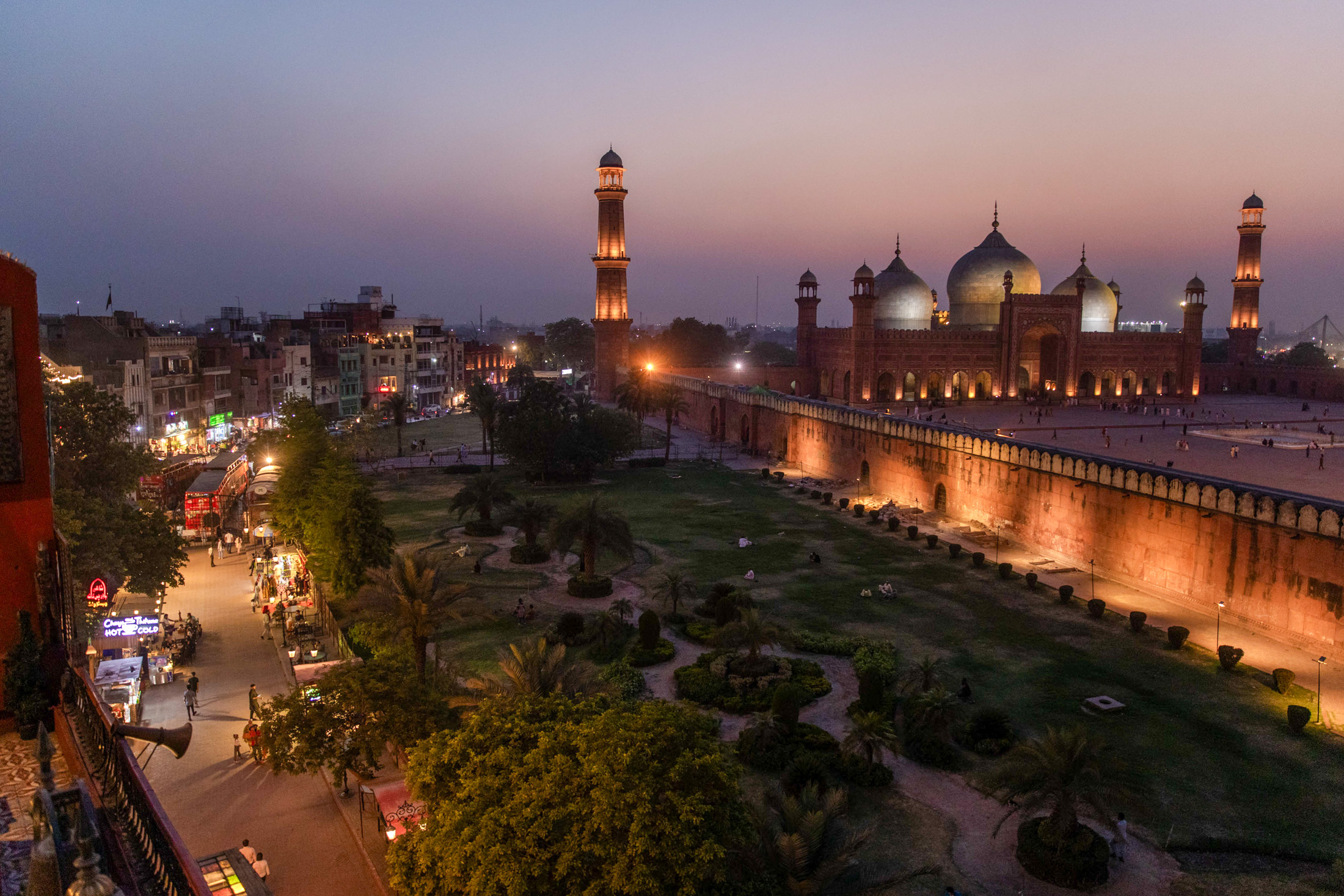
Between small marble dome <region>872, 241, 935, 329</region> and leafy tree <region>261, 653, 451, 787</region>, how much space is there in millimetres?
54093

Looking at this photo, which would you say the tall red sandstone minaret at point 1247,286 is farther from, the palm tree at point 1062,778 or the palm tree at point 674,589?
the palm tree at point 1062,778

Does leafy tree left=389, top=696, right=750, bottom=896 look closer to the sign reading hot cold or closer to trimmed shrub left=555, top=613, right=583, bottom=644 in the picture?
trimmed shrub left=555, top=613, right=583, bottom=644

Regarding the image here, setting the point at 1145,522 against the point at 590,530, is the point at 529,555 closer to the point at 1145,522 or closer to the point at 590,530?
the point at 590,530

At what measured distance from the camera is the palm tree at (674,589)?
21938 mm

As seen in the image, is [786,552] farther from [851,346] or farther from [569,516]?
[851,346]

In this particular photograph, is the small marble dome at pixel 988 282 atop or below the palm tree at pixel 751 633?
atop

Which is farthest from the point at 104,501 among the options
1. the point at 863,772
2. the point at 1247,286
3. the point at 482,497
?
the point at 1247,286

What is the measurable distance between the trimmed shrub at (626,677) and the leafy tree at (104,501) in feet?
33.8

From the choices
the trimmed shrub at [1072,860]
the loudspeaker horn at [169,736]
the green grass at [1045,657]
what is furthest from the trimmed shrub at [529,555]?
the loudspeaker horn at [169,736]

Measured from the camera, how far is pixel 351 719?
12.9 meters

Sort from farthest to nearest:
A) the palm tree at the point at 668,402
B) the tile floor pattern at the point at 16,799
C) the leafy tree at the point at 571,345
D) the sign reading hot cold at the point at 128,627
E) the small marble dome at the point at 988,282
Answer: the leafy tree at the point at 571,345, the small marble dome at the point at 988,282, the palm tree at the point at 668,402, the sign reading hot cold at the point at 128,627, the tile floor pattern at the point at 16,799

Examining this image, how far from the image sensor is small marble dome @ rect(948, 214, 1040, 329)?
200 feet

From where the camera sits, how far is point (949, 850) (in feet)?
40.4

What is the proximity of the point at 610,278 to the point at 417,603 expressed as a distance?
171ft
